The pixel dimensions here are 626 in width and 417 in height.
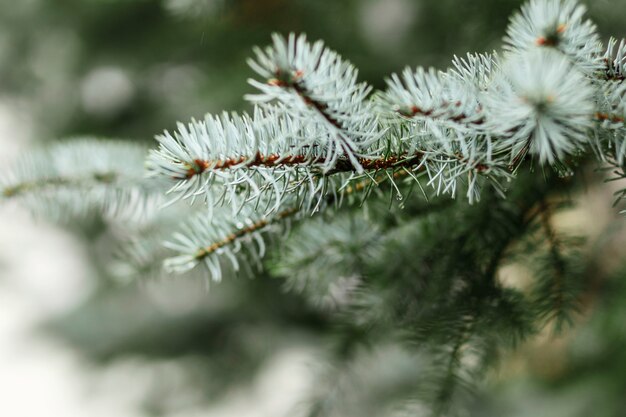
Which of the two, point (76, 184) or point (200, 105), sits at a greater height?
point (200, 105)

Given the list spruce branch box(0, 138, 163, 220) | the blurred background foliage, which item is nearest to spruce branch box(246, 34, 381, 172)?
spruce branch box(0, 138, 163, 220)

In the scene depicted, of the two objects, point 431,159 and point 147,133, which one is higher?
point 147,133

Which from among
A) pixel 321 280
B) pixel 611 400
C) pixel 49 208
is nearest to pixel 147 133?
pixel 49 208

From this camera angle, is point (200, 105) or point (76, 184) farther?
point (200, 105)

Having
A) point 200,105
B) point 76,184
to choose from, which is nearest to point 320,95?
point 76,184

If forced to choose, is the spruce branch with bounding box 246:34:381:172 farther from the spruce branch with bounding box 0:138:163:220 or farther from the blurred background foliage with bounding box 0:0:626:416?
the blurred background foliage with bounding box 0:0:626:416

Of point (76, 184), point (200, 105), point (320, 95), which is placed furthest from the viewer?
point (200, 105)

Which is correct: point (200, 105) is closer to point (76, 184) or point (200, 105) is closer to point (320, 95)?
point (76, 184)

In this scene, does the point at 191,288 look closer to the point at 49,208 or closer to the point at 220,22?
the point at 220,22
